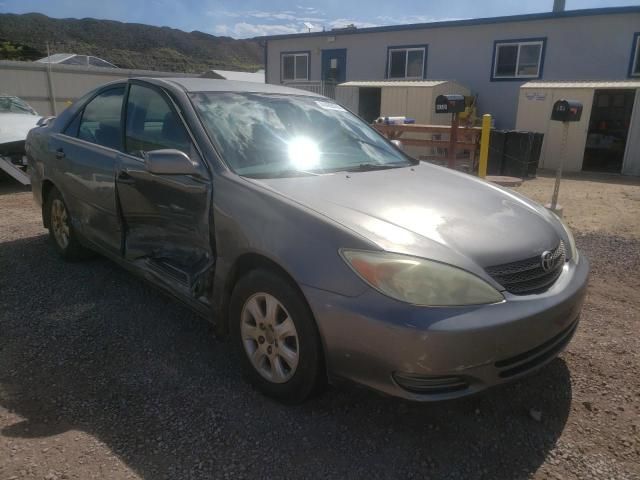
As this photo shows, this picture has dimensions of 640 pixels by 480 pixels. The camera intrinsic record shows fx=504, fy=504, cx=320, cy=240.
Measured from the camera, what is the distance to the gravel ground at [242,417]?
7.28ft

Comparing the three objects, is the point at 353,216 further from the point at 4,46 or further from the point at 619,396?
the point at 4,46

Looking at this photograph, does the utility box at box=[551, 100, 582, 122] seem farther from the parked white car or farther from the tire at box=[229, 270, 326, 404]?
the parked white car

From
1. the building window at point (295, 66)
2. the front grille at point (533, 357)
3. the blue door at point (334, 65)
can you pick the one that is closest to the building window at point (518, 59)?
the blue door at point (334, 65)

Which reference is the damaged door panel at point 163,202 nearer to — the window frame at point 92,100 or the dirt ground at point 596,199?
the window frame at point 92,100

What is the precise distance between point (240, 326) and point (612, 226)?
5.89m

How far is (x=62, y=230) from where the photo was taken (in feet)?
15.0

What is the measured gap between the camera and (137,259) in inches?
138

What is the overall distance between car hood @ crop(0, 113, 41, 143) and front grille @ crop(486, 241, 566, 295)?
26.4 ft

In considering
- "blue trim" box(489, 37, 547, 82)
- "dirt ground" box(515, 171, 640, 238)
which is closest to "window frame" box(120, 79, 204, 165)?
"dirt ground" box(515, 171, 640, 238)

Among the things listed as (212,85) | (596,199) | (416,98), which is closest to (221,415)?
(212,85)

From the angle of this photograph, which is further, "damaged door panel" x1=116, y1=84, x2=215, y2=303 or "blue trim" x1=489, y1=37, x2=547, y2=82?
"blue trim" x1=489, y1=37, x2=547, y2=82

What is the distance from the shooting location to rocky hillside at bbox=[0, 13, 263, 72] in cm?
6112

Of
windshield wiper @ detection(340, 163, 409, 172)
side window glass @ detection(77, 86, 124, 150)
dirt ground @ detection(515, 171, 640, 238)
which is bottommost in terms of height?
dirt ground @ detection(515, 171, 640, 238)

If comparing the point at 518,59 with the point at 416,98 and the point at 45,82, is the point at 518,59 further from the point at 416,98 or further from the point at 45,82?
the point at 45,82
